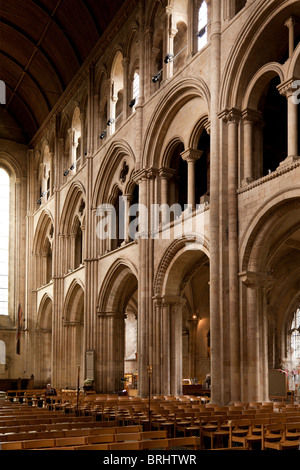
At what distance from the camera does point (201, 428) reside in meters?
11.1

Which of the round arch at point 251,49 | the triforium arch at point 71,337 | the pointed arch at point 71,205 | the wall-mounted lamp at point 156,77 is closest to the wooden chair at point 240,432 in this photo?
the round arch at point 251,49

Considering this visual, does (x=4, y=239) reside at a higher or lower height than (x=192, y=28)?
lower

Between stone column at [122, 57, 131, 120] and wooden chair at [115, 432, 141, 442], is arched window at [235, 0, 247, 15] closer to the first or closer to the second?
stone column at [122, 57, 131, 120]

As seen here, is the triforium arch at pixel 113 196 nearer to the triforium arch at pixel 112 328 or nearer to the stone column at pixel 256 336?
the triforium arch at pixel 112 328

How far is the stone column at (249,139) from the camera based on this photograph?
1778cm


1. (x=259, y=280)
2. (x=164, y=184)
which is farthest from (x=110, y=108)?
(x=259, y=280)

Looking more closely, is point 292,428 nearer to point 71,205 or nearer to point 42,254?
point 71,205

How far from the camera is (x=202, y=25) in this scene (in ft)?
70.4

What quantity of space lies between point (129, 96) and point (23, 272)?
17808 mm

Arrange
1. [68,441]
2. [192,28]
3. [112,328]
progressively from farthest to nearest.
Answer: [112,328] < [192,28] < [68,441]

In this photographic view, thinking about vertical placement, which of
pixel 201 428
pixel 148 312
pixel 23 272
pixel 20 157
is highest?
pixel 20 157

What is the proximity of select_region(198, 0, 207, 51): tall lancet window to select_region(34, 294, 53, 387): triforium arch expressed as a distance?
20876 millimetres

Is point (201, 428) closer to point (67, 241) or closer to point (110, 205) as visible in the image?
point (110, 205)
